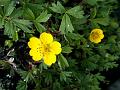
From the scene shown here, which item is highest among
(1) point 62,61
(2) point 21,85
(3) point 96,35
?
(3) point 96,35

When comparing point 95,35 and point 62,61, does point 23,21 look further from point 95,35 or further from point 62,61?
point 95,35

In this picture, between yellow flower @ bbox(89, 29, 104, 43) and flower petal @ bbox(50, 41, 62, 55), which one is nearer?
flower petal @ bbox(50, 41, 62, 55)

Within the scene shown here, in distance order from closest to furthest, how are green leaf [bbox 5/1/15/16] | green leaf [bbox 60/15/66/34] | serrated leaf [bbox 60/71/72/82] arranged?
1. green leaf [bbox 5/1/15/16]
2. green leaf [bbox 60/15/66/34]
3. serrated leaf [bbox 60/71/72/82]

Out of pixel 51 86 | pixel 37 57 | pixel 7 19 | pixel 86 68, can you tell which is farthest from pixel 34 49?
pixel 86 68

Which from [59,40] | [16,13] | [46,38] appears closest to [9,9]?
[16,13]

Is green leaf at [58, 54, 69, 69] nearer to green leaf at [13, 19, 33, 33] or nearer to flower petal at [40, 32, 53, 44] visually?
flower petal at [40, 32, 53, 44]

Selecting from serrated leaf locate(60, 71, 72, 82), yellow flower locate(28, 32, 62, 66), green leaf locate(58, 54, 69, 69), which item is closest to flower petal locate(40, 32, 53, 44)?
yellow flower locate(28, 32, 62, 66)

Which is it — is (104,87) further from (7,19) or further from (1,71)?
(7,19)

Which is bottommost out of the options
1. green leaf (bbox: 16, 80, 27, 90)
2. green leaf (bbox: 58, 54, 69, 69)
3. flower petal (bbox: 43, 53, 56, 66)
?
green leaf (bbox: 16, 80, 27, 90)
